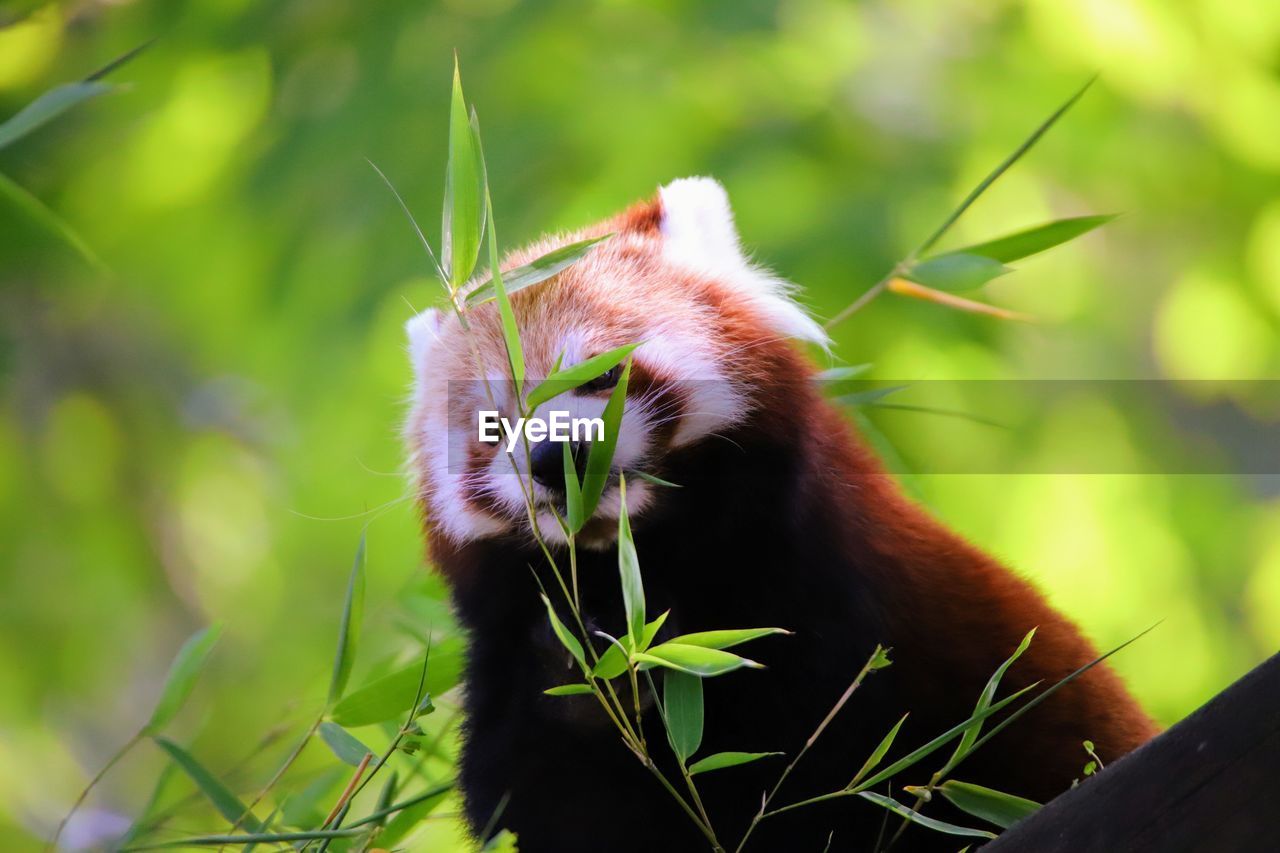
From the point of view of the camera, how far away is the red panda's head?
1.51m

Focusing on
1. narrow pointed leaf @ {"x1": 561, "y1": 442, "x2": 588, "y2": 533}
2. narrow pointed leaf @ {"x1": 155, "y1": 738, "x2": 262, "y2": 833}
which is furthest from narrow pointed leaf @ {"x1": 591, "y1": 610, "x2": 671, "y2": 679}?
narrow pointed leaf @ {"x1": 155, "y1": 738, "x2": 262, "y2": 833}

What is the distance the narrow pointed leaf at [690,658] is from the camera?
111 cm

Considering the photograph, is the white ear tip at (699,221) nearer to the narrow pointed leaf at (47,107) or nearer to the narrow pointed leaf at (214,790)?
the narrow pointed leaf at (47,107)

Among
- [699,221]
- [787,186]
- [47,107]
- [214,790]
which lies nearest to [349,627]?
[214,790]

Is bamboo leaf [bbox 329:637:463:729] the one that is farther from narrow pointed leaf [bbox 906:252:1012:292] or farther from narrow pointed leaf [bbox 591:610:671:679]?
narrow pointed leaf [bbox 906:252:1012:292]

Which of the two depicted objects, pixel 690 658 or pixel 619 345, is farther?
pixel 619 345

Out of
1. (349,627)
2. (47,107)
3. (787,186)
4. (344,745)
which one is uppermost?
(47,107)

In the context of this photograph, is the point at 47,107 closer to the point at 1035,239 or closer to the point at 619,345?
the point at 619,345

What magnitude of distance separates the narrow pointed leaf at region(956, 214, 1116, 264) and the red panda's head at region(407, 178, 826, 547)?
26 cm

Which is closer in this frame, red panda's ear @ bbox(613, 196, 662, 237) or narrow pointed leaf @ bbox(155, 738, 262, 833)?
narrow pointed leaf @ bbox(155, 738, 262, 833)

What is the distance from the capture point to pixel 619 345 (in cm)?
155

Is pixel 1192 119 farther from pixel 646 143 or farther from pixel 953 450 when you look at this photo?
pixel 646 143

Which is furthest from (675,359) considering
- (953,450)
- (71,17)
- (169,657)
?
(169,657)

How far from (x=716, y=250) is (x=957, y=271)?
0.37m
